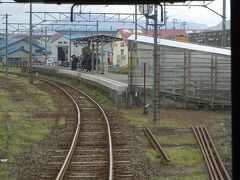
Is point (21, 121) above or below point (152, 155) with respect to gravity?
above

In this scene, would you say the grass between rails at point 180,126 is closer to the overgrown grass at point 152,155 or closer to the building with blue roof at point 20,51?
the overgrown grass at point 152,155

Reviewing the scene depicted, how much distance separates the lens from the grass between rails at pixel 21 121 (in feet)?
43.5

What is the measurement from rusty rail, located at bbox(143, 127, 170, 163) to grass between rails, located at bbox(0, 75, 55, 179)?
3.42 meters

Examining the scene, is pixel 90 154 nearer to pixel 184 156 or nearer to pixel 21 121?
pixel 184 156

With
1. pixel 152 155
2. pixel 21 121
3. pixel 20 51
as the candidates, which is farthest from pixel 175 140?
pixel 20 51

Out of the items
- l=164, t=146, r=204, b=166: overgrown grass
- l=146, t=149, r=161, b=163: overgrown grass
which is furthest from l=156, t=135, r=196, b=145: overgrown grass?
l=146, t=149, r=161, b=163: overgrown grass

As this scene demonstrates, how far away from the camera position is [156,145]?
44.5ft

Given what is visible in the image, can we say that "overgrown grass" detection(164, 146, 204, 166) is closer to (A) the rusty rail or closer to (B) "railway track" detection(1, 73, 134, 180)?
(A) the rusty rail

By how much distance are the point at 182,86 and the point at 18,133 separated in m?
9.74

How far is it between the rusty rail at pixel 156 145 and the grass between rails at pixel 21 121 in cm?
342

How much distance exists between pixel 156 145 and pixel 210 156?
7.35 feet

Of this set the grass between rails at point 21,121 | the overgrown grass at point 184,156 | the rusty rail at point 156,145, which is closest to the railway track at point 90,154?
the rusty rail at point 156,145

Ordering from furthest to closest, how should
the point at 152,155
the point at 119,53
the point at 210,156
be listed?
the point at 119,53, the point at 152,155, the point at 210,156

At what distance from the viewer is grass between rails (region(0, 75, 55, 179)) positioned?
1327cm
